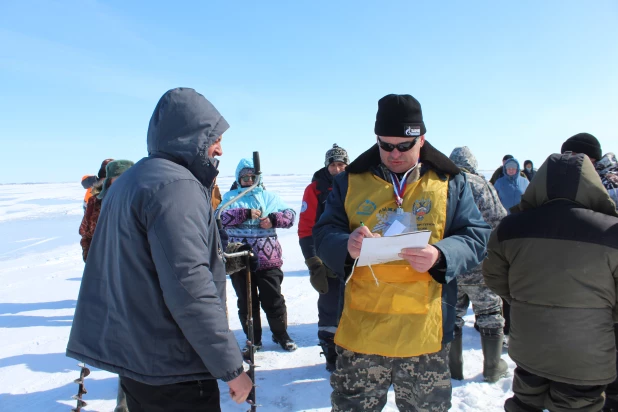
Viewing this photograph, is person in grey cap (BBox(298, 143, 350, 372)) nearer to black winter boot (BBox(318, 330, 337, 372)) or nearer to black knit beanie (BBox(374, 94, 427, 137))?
black winter boot (BBox(318, 330, 337, 372))

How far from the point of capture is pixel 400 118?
6.95 feet

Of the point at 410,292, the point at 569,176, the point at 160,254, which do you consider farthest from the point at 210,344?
the point at 569,176

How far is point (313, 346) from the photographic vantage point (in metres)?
4.49

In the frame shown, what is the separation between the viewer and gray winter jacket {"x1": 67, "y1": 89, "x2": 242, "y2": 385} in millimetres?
1564

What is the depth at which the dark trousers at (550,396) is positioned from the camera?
2.18m

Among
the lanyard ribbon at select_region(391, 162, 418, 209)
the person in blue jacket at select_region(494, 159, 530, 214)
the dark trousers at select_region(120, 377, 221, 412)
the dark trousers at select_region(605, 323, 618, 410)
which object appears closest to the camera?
the dark trousers at select_region(120, 377, 221, 412)

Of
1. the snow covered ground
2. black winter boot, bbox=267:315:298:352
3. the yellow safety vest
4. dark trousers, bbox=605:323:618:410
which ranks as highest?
the yellow safety vest

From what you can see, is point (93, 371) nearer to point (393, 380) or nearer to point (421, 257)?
point (393, 380)

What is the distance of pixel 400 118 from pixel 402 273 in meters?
0.80

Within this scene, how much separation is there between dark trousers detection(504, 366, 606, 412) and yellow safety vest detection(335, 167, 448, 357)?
0.71 metres

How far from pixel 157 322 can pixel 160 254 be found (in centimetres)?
30

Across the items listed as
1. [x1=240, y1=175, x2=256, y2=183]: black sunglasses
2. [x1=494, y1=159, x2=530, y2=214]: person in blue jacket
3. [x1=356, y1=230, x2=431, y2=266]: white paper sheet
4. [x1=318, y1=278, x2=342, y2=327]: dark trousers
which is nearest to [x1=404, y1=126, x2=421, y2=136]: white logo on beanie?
[x1=356, y1=230, x2=431, y2=266]: white paper sheet

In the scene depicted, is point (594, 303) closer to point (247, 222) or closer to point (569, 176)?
point (569, 176)

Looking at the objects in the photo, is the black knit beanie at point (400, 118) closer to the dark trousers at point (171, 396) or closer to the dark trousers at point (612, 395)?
the dark trousers at point (171, 396)
